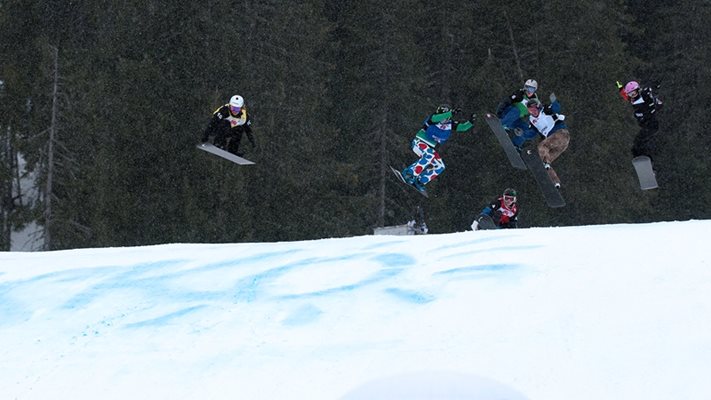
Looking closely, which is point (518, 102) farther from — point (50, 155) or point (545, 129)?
point (50, 155)

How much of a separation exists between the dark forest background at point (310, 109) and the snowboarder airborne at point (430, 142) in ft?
25.1

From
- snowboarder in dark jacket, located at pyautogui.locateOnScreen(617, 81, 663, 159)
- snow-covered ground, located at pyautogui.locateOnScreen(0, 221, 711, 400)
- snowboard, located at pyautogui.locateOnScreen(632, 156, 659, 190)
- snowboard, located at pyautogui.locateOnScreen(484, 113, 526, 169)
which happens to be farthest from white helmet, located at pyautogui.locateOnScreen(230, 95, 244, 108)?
snowboard, located at pyautogui.locateOnScreen(632, 156, 659, 190)

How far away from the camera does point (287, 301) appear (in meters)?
8.70

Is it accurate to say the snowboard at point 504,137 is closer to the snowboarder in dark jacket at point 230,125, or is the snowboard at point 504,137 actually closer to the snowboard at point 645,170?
the snowboard at point 645,170

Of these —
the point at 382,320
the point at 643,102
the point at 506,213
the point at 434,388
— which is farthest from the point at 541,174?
the point at 434,388

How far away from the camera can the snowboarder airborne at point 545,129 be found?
14.7 metres

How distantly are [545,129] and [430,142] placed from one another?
193 cm

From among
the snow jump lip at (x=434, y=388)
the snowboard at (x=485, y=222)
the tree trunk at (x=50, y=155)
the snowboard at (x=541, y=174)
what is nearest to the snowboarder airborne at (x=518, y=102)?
the snowboard at (x=541, y=174)

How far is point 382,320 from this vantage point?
8125 mm

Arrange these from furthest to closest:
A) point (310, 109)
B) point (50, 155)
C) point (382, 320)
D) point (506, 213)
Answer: point (310, 109), point (50, 155), point (506, 213), point (382, 320)

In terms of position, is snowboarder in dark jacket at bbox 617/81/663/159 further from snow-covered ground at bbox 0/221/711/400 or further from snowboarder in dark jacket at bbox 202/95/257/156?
snowboarder in dark jacket at bbox 202/95/257/156

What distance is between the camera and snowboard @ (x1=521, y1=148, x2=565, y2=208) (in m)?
15.0

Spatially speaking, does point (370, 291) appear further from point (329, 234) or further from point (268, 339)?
point (329, 234)

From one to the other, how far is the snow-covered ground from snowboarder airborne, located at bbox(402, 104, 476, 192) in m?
5.34
